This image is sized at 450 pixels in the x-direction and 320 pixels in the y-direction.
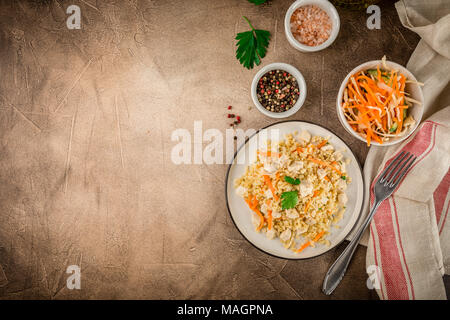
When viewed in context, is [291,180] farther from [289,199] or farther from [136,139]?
[136,139]

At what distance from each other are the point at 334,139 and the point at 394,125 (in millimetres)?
292

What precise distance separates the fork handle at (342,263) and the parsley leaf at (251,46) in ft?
3.43

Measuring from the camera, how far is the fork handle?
1.54m

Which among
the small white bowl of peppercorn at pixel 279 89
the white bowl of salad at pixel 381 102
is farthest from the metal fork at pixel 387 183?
the small white bowl of peppercorn at pixel 279 89

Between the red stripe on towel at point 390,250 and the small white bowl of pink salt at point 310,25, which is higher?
the small white bowl of pink salt at point 310,25

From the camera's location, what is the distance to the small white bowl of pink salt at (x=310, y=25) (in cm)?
156

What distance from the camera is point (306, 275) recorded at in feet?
5.55

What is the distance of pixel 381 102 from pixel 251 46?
0.77 metres

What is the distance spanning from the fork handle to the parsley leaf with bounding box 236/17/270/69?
3.43ft

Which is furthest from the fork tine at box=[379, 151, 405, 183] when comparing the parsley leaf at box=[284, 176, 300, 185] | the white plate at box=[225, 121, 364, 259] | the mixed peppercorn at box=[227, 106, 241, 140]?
the mixed peppercorn at box=[227, 106, 241, 140]

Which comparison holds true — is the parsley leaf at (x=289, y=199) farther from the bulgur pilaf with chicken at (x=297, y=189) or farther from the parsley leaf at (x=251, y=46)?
the parsley leaf at (x=251, y=46)

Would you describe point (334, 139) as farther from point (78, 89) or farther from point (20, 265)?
point (20, 265)

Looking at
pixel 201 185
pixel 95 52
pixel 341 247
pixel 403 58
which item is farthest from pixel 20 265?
pixel 403 58

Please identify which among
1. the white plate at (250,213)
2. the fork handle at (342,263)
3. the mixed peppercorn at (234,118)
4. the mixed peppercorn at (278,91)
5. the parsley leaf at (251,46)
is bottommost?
the fork handle at (342,263)
